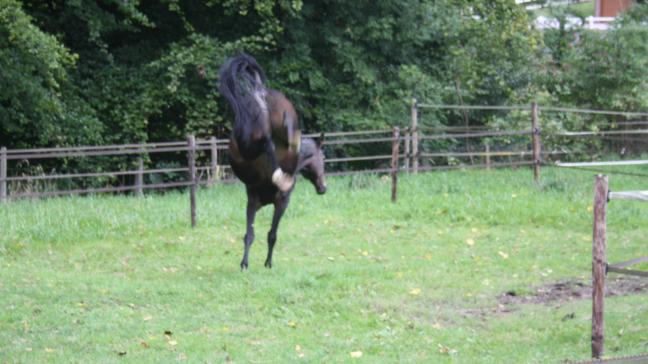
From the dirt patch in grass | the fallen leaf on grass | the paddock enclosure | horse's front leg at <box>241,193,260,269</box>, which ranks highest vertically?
horse's front leg at <box>241,193,260,269</box>

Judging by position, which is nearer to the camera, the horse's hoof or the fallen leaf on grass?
the fallen leaf on grass

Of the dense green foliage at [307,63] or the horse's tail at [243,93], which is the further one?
the dense green foliage at [307,63]

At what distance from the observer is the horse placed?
9.81 meters

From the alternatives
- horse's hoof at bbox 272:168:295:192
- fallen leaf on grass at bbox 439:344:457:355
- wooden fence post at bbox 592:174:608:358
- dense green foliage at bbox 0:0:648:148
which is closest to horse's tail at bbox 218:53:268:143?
horse's hoof at bbox 272:168:295:192

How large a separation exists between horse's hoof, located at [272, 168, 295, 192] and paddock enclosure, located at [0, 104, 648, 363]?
941 mm

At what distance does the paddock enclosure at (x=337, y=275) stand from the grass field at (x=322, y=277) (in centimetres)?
3

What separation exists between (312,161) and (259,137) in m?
1.76

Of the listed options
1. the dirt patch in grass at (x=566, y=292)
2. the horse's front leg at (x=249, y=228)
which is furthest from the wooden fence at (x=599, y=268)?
the horse's front leg at (x=249, y=228)

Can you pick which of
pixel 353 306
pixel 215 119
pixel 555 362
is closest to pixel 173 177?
pixel 215 119

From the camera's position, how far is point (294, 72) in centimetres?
2139

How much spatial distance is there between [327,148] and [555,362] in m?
14.9

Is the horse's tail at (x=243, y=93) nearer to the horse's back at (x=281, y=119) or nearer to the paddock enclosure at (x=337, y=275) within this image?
the horse's back at (x=281, y=119)

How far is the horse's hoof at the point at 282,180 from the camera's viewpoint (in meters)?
10.1

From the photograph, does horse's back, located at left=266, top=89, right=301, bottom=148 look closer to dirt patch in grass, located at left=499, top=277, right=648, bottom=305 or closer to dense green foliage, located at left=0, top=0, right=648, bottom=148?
dirt patch in grass, located at left=499, top=277, right=648, bottom=305
